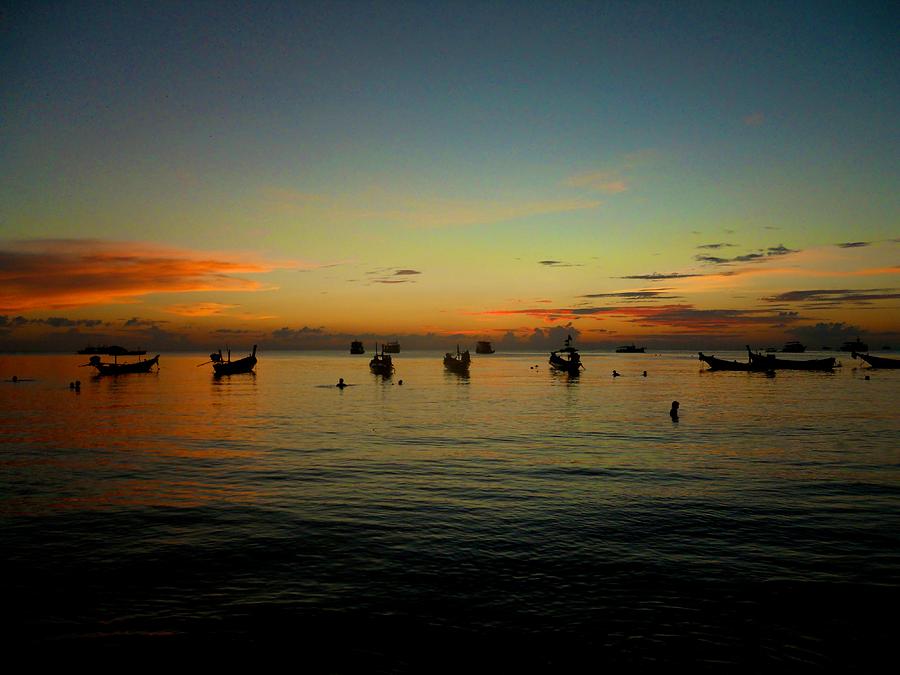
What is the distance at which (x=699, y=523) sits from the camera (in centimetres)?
1861

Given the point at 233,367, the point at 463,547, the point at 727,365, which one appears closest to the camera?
the point at 463,547

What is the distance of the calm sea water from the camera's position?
11227mm

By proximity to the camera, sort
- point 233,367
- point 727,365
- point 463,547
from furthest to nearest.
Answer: point 727,365 → point 233,367 → point 463,547

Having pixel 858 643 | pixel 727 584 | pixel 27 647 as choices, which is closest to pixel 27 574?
pixel 27 647

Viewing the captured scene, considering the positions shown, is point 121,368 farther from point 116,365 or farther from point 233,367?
point 233,367

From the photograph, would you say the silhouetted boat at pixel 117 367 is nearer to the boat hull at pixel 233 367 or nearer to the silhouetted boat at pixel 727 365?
the boat hull at pixel 233 367

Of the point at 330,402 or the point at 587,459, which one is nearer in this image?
the point at 587,459

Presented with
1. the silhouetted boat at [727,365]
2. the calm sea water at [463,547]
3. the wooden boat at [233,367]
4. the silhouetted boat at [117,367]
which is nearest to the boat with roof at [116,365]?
the silhouetted boat at [117,367]

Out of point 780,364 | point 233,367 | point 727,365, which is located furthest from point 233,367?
point 780,364

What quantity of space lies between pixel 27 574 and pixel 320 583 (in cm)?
737

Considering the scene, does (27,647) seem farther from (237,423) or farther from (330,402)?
(330,402)

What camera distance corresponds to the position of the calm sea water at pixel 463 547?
11227 millimetres

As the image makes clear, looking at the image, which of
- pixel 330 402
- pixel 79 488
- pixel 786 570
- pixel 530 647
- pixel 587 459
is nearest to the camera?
pixel 530 647

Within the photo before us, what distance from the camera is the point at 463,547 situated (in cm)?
1628
